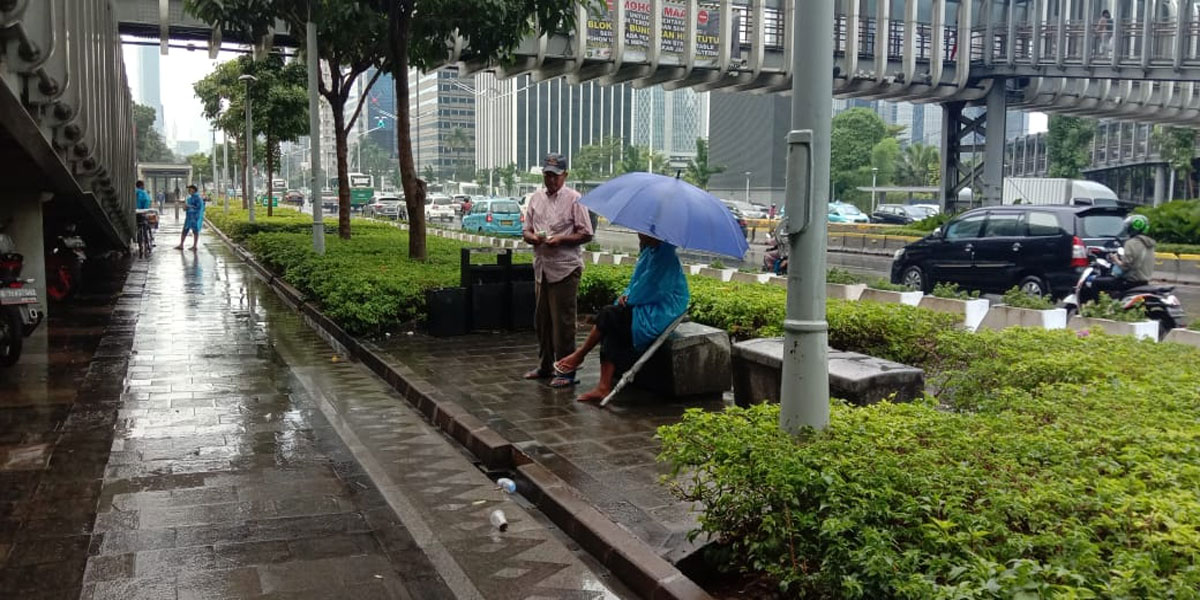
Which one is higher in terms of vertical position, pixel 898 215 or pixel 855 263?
pixel 898 215

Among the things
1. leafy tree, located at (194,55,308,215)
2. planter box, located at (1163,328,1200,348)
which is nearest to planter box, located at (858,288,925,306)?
planter box, located at (1163,328,1200,348)

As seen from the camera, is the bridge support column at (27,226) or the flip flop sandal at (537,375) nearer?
the flip flop sandal at (537,375)

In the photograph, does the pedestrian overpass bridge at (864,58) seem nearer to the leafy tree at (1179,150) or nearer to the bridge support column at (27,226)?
the bridge support column at (27,226)

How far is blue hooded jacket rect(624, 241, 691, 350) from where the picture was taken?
7.13 m

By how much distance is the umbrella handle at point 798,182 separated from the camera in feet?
14.6

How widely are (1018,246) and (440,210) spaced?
3985 centimetres

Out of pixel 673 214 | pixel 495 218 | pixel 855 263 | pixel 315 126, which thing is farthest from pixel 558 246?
pixel 495 218

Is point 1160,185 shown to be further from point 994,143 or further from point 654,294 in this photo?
point 654,294

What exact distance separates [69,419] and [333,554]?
368cm

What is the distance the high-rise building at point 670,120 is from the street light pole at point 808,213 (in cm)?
11818

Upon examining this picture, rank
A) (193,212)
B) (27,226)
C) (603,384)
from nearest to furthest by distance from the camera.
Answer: (603,384), (27,226), (193,212)

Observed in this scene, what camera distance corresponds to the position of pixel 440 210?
51031mm

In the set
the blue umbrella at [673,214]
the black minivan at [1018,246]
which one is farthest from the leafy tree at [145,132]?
the blue umbrella at [673,214]

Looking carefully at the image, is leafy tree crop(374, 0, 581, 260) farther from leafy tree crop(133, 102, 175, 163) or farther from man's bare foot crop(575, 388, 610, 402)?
leafy tree crop(133, 102, 175, 163)
